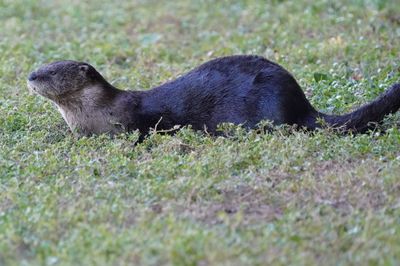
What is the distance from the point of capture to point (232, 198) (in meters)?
4.66

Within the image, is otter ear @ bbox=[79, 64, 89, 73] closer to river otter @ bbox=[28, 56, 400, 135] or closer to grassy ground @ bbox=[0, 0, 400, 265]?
river otter @ bbox=[28, 56, 400, 135]

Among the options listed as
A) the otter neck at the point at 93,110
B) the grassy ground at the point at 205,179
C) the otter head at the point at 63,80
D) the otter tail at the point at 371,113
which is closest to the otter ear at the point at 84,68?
the otter head at the point at 63,80

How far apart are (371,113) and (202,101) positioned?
112 cm

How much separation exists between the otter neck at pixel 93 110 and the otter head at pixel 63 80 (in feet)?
0.10

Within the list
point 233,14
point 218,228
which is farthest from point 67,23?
point 218,228

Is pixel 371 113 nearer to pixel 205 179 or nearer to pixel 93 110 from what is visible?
pixel 205 179

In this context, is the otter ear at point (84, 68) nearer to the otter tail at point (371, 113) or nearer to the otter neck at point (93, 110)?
the otter neck at point (93, 110)

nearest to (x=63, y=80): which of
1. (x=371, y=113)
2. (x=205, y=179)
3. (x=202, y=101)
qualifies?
(x=202, y=101)

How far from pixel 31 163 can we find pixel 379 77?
10.1 ft

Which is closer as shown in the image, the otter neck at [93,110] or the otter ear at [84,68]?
the otter neck at [93,110]

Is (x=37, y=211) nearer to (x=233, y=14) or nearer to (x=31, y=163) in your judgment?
(x=31, y=163)

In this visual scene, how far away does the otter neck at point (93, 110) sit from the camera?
6.11m

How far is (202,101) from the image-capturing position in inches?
237

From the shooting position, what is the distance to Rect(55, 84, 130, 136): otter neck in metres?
6.11
